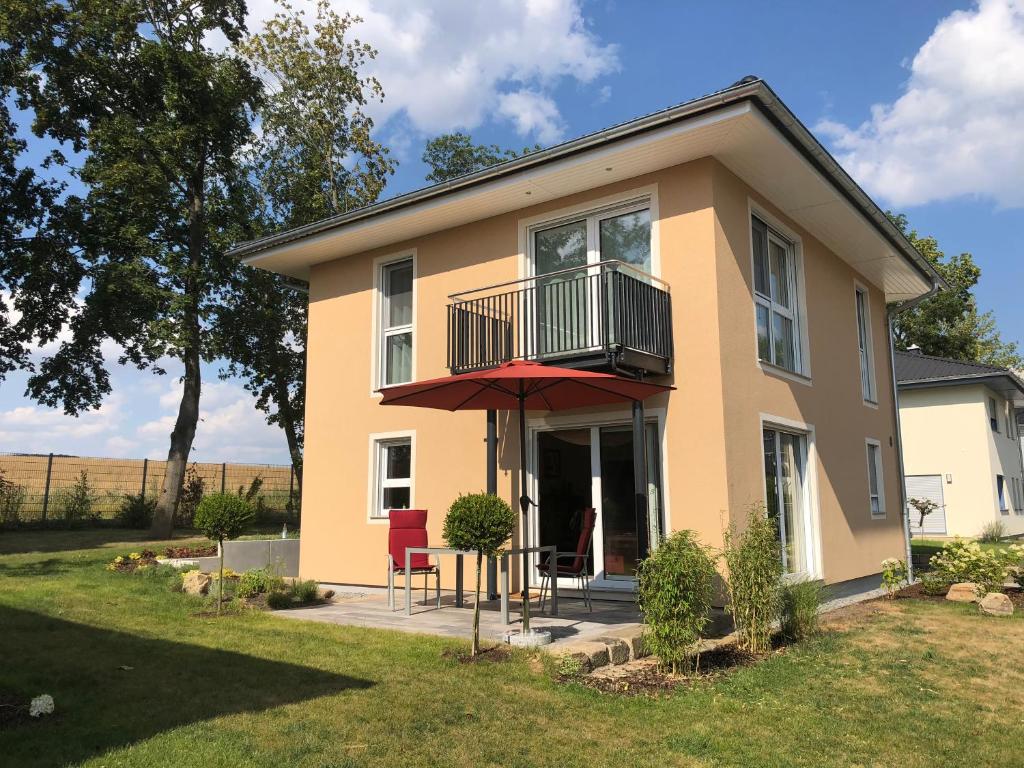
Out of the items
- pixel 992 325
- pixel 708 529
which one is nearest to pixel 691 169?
pixel 708 529

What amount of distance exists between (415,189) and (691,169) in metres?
3.62

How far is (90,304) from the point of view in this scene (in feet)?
61.1

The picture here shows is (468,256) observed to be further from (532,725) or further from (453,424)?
(532,725)

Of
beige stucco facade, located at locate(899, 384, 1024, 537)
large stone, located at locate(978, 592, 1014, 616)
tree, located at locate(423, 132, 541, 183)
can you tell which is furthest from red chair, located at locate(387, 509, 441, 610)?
tree, located at locate(423, 132, 541, 183)

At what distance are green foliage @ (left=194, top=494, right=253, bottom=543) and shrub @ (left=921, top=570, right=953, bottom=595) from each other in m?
9.27

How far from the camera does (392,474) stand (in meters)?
11.1

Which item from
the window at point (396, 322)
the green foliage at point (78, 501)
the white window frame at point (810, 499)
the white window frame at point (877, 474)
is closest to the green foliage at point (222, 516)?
the window at point (396, 322)

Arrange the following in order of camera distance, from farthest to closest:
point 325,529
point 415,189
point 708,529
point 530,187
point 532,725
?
point 325,529, point 415,189, point 530,187, point 708,529, point 532,725

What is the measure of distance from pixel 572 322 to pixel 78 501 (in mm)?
16911

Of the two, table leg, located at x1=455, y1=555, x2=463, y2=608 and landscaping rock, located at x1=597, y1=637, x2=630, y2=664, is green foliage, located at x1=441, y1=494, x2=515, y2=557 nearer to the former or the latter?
landscaping rock, located at x1=597, y1=637, x2=630, y2=664

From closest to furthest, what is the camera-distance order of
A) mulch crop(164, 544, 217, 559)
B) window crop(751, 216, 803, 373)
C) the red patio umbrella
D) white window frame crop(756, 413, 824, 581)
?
the red patio umbrella
window crop(751, 216, 803, 373)
white window frame crop(756, 413, 824, 581)
mulch crop(164, 544, 217, 559)

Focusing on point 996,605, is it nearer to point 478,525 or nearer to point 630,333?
point 630,333

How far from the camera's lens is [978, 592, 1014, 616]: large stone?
893 cm

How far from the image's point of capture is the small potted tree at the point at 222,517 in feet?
26.9
